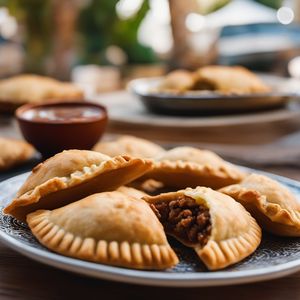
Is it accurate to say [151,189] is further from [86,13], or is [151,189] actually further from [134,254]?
[86,13]

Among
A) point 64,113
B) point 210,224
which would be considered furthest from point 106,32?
point 210,224

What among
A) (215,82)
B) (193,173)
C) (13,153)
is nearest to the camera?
(193,173)

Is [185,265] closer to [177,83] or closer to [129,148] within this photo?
[129,148]

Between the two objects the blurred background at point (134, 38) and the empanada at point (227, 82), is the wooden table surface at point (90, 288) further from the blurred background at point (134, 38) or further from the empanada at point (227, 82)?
the blurred background at point (134, 38)

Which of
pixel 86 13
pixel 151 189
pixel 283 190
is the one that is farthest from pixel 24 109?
pixel 86 13

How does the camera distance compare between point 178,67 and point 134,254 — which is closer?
point 134,254

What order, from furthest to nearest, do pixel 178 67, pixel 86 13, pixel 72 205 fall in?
1. pixel 86 13
2. pixel 178 67
3. pixel 72 205

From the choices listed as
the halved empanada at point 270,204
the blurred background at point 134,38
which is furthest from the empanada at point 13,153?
the blurred background at point 134,38
